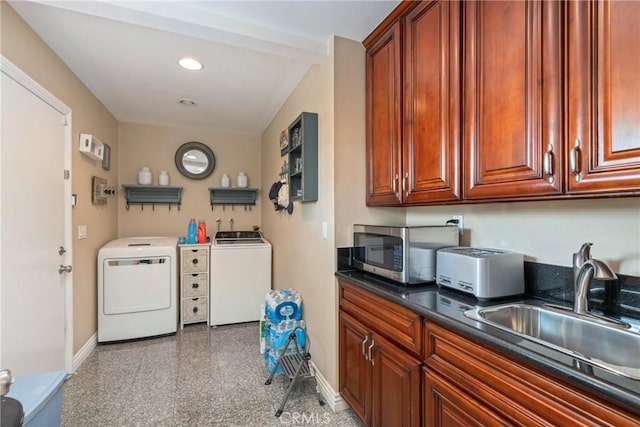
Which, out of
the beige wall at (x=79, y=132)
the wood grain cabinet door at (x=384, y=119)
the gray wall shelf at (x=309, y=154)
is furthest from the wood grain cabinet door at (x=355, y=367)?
the beige wall at (x=79, y=132)

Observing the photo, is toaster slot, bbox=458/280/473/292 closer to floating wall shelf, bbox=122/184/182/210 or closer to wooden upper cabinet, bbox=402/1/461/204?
wooden upper cabinet, bbox=402/1/461/204

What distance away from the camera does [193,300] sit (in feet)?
11.1

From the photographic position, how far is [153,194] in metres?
3.81

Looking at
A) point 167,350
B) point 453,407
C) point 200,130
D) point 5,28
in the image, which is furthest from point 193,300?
point 453,407

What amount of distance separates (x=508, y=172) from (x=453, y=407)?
3.00 ft

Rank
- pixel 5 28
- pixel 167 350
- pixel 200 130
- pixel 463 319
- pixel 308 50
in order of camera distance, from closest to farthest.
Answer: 1. pixel 463 319
2. pixel 5 28
3. pixel 308 50
4. pixel 167 350
5. pixel 200 130

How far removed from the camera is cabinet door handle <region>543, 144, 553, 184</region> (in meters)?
1.04

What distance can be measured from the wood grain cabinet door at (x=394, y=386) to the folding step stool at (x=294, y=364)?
0.62 m

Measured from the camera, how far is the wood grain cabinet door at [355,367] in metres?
1.62

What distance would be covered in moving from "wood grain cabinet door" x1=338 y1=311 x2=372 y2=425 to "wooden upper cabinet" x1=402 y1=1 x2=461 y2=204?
2.67 feet

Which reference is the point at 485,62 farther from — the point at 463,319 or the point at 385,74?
the point at 463,319

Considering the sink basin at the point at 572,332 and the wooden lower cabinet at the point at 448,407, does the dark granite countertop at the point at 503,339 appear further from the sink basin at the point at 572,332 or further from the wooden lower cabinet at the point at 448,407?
the wooden lower cabinet at the point at 448,407

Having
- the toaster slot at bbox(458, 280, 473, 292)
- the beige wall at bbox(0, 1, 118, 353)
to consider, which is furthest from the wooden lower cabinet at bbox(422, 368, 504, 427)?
the beige wall at bbox(0, 1, 118, 353)

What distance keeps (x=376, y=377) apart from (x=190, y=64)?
8.41ft
